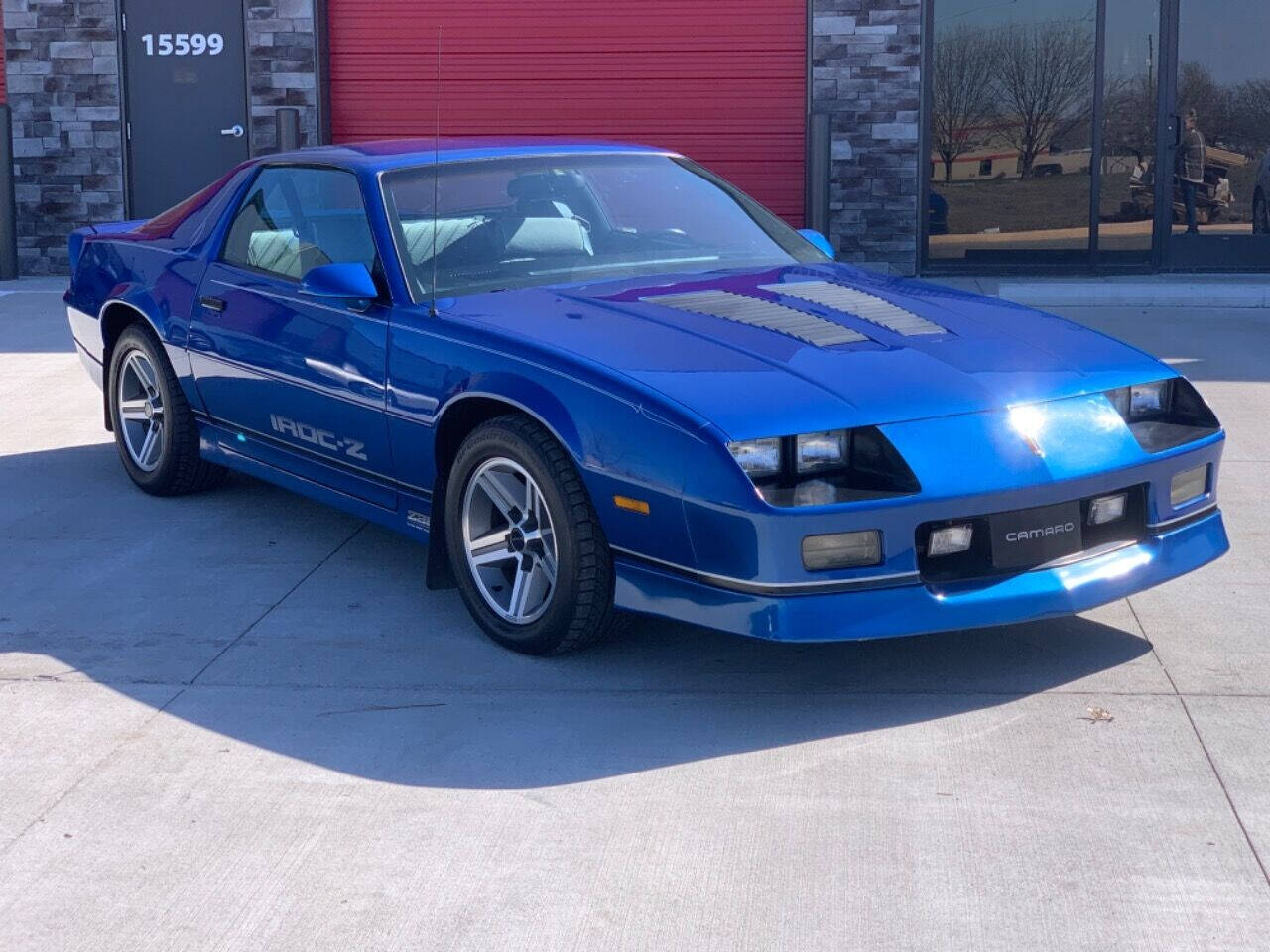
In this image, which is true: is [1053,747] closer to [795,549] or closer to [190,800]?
[795,549]

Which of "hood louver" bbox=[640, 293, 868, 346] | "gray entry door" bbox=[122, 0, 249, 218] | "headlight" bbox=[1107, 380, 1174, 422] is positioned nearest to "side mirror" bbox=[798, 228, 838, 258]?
"hood louver" bbox=[640, 293, 868, 346]

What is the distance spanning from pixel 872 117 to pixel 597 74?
2277mm

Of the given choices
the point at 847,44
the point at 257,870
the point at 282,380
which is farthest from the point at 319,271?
the point at 847,44

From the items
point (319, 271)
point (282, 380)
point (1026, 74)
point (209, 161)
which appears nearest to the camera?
point (319, 271)

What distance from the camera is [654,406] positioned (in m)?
4.07

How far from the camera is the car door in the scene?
512cm

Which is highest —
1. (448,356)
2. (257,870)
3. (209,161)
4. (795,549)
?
(209,161)

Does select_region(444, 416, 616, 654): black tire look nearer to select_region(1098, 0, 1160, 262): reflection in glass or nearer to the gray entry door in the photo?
select_region(1098, 0, 1160, 262): reflection in glass

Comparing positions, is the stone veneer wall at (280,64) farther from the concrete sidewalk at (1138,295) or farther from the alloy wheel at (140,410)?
the alloy wheel at (140,410)

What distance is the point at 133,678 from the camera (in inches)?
177

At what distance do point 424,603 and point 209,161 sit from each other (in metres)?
9.75

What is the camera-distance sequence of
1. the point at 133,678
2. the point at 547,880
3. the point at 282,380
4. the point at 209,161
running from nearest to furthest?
1. the point at 547,880
2. the point at 133,678
3. the point at 282,380
4. the point at 209,161

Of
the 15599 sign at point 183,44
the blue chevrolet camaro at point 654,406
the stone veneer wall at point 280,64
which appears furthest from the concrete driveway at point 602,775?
the 15599 sign at point 183,44

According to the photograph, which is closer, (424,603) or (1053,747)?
(1053,747)
